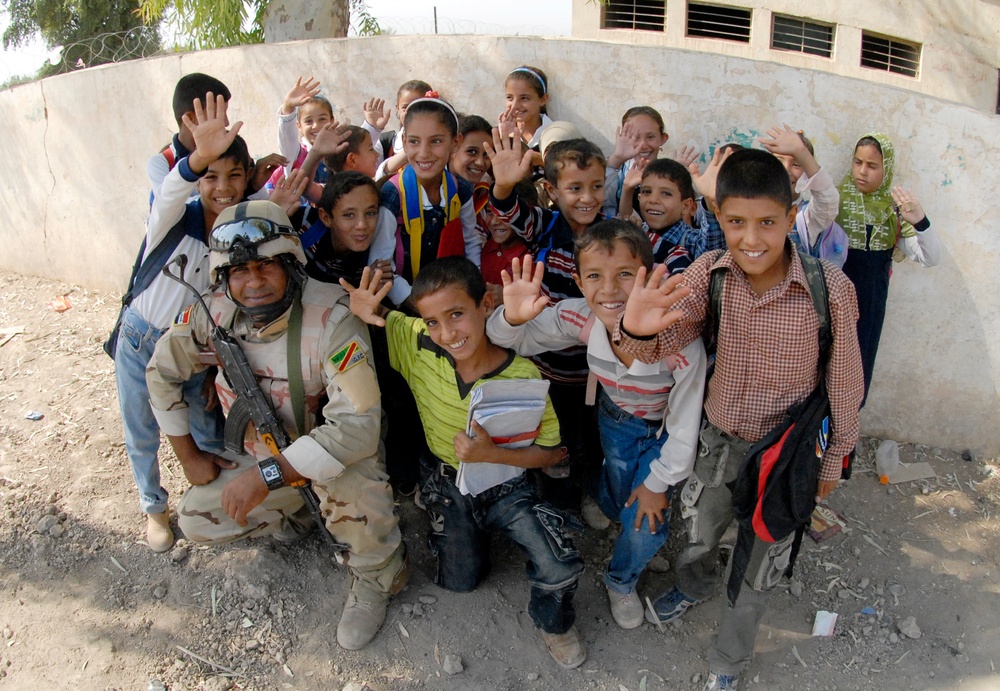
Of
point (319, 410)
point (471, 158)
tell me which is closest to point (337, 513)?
point (319, 410)

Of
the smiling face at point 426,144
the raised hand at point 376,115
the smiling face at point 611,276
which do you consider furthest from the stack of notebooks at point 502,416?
the raised hand at point 376,115

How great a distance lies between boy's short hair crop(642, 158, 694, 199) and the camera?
3279 mm

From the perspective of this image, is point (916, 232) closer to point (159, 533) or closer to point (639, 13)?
point (159, 533)

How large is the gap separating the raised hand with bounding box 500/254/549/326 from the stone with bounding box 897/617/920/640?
2.07 metres

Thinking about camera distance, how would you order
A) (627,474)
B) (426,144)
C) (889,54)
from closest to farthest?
(627,474), (426,144), (889,54)

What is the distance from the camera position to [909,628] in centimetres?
306

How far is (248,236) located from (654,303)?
4.76ft

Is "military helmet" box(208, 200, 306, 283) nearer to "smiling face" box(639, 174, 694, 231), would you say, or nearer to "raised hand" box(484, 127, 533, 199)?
"raised hand" box(484, 127, 533, 199)

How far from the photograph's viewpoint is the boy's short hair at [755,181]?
231 cm

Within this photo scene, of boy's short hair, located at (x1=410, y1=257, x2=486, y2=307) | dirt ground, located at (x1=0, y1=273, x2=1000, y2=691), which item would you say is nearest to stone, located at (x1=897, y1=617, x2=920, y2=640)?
dirt ground, located at (x1=0, y1=273, x2=1000, y2=691)

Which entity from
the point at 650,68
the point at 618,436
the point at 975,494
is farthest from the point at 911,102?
the point at 618,436

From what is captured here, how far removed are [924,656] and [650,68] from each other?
3153 millimetres

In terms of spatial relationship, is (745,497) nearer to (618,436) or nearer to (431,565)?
(618,436)

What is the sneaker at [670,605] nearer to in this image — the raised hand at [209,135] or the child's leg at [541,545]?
the child's leg at [541,545]
